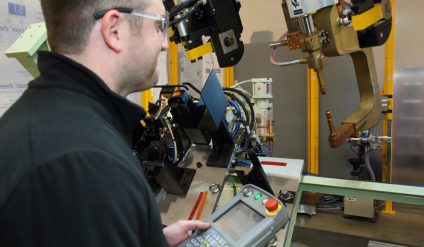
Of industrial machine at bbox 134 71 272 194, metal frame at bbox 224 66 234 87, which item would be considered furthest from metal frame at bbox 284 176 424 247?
metal frame at bbox 224 66 234 87

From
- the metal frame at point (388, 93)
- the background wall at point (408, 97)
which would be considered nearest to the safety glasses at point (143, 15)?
the metal frame at point (388, 93)

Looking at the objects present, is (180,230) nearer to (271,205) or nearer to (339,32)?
(271,205)

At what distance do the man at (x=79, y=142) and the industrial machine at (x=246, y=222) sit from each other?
13.7 inches

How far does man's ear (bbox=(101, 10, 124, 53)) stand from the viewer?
0.55m

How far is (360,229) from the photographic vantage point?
2688 mm

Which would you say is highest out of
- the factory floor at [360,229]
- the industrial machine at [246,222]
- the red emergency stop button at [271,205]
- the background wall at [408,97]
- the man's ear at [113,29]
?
the man's ear at [113,29]

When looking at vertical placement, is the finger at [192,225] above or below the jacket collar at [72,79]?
below

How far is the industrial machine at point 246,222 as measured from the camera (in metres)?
0.82

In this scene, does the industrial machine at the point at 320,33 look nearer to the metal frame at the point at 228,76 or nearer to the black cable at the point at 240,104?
the black cable at the point at 240,104

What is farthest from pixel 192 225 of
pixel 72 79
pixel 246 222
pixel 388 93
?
pixel 388 93

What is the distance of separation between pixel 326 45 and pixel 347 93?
7.69ft

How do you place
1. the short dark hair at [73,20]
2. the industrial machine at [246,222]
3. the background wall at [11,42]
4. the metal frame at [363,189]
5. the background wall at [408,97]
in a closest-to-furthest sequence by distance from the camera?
the short dark hair at [73,20] → the industrial machine at [246,222] → the metal frame at [363,189] → the background wall at [11,42] → the background wall at [408,97]

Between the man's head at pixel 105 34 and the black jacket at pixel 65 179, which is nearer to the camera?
the black jacket at pixel 65 179

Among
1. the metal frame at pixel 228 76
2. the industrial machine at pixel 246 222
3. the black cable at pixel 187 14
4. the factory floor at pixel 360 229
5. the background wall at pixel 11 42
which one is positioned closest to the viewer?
the industrial machine at pixel 246 222
